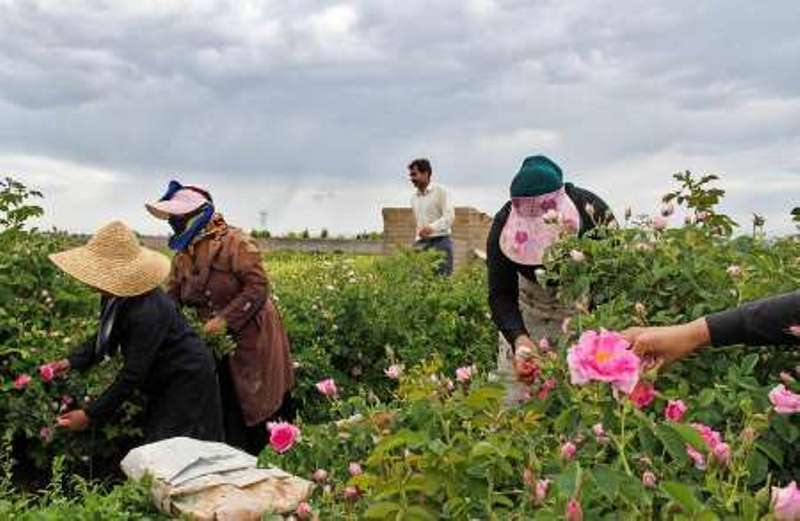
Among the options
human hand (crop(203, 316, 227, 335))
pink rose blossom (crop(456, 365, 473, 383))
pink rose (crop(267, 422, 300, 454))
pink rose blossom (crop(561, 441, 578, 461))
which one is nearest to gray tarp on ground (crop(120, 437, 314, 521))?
pink rose (crop(267, 422, 300, 454))

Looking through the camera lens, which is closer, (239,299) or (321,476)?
(321,476)

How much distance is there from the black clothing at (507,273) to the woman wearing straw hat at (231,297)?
Result: 153 cm

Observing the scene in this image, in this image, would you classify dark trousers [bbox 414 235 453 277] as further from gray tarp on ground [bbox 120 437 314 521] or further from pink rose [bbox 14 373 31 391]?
gray tarp on ground [bbox 120 437 314 521]

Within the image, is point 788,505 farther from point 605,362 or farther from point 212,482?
point 212,482

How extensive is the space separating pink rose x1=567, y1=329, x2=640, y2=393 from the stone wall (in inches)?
604

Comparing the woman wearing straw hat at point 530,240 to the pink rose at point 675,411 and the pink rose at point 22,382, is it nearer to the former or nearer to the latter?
the pink rose at point 675,411

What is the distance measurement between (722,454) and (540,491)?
319 millimetres

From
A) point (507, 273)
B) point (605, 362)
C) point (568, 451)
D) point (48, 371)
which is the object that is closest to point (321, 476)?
point (568, 451)

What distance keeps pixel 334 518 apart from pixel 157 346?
2109 mm

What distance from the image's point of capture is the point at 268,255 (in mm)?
23516

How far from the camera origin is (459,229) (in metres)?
18.5

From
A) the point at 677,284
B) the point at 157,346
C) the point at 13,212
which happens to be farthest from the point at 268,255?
the point at 677,284

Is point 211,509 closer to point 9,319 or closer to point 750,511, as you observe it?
point 750,511

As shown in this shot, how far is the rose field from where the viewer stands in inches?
82.7
